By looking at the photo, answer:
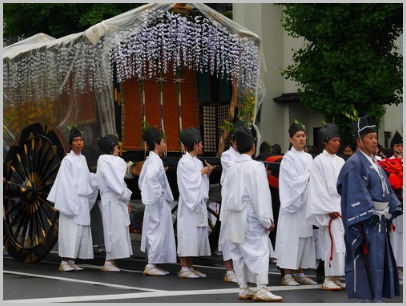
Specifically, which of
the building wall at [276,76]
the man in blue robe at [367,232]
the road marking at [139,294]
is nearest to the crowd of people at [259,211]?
the man in blue robe at [367,232]

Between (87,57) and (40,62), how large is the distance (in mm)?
1053

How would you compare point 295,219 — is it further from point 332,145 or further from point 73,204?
point 73,204

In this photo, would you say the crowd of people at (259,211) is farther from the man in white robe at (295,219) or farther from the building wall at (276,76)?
the building wall at (276,76)

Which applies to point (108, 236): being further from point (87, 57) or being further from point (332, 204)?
point (332, 204)

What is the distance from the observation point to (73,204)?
42.6ft

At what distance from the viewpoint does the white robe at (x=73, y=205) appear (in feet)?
42.5

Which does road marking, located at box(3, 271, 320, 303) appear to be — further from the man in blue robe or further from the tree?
the tree

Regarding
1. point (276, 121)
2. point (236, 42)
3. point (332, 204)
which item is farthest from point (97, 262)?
point (276, 121)

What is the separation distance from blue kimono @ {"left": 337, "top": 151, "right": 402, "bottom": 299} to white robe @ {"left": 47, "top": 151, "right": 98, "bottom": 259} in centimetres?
493

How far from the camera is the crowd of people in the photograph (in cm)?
891

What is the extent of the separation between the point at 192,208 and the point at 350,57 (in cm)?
736

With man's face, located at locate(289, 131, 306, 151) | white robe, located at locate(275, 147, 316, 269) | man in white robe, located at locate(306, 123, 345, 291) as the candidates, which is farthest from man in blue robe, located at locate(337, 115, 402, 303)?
man's face, located at locate(289, 131, 306, 151)

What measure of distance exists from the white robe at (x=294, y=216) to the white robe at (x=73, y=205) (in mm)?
2895

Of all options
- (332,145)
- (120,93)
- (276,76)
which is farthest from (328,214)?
(276,76)
